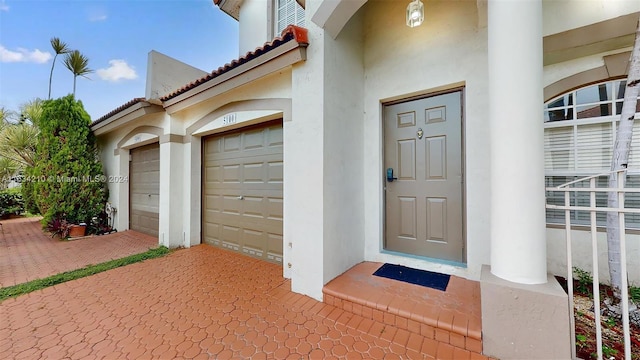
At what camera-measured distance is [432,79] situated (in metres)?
3.39

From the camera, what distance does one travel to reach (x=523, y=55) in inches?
Answer: 78.3

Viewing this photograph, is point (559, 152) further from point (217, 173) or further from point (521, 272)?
point (217, 173)

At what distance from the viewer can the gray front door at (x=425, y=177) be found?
Result: 3338mm

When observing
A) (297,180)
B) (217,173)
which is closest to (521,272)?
(297,180)

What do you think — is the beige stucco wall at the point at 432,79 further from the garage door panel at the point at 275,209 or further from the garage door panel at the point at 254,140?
the garage door panel at the point at 254,140

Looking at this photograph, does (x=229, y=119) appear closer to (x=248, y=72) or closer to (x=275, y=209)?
(x=248, y=72)

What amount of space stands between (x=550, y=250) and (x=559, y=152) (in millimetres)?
1240

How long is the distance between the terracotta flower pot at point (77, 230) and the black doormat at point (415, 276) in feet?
27.3

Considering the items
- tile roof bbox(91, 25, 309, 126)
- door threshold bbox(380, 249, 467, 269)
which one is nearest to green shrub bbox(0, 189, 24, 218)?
tile roof bbox(91, 25, 309, 126)

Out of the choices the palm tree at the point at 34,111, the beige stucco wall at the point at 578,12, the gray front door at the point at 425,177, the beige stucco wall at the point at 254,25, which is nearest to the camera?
the beige stucco wall at the point at 578,12

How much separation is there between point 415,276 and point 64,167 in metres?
9.39

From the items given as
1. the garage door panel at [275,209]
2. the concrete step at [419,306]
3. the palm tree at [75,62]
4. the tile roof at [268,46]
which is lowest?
the concrete step at [419,306]

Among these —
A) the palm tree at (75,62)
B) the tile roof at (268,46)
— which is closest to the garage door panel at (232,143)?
the tile roof at (268,46)

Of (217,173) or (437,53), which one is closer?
(437,53)
